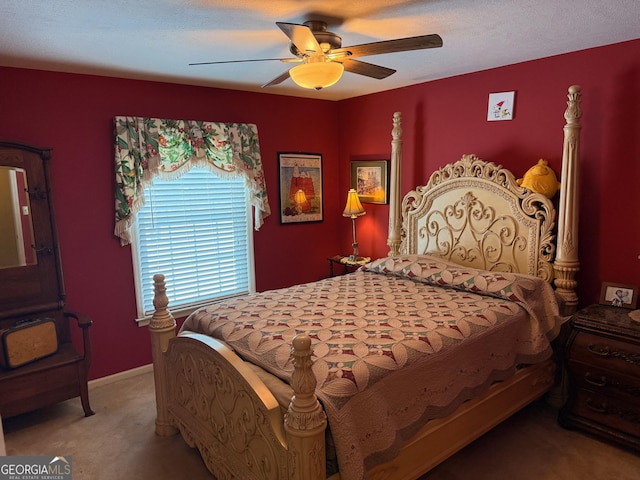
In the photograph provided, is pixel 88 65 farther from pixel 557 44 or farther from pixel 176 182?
pixel 557 44

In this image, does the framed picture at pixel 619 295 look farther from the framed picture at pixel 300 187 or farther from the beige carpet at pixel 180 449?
the framed picture at pixel 300 187

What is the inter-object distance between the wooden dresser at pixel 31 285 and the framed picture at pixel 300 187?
203 cm

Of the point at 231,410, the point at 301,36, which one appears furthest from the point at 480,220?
the point at 231,410

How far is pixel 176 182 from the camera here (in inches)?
146

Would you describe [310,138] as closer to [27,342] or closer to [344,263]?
[344,263]

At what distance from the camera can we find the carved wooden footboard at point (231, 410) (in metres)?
1.58

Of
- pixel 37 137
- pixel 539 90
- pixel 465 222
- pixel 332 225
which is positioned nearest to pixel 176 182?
pixel 37 137

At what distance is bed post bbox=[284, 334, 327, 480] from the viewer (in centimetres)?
156

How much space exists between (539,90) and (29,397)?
4020 millimetres

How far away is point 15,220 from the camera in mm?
2852

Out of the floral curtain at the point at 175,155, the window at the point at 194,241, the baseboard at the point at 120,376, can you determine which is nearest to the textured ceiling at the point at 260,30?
the floral curtain at the point at 175,155

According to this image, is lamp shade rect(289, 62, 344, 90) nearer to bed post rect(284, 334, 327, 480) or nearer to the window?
bed post rect(284, 334, 327, 480)

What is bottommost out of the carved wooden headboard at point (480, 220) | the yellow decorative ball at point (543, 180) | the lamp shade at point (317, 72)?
the carved wooden headboard at point (480, 220)

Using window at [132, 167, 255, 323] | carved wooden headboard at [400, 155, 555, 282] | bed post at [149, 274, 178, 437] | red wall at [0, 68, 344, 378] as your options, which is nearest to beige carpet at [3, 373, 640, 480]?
bed post at [149, 274, 178, 437]
